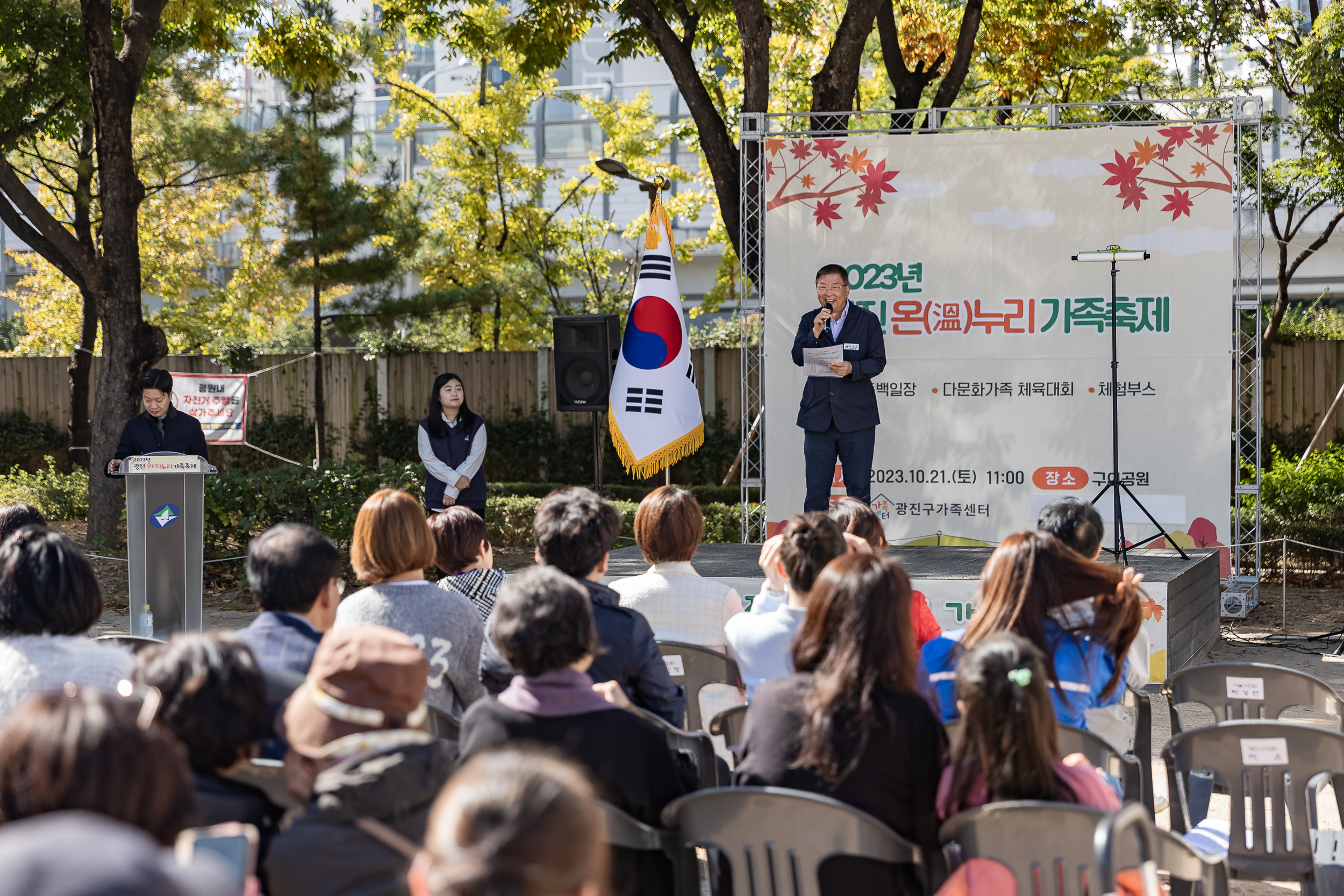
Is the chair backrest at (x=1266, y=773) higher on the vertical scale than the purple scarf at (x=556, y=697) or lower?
lower

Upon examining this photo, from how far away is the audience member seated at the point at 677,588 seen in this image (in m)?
3.52

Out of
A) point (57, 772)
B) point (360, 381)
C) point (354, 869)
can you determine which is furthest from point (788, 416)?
point (360, 381)

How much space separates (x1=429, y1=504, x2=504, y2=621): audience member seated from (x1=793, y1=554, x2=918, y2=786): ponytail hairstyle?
1.49 metres

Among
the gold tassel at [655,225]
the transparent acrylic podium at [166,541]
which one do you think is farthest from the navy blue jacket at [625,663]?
the gold tassel at [655,225]

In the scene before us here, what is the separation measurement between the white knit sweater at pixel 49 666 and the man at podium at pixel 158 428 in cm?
375

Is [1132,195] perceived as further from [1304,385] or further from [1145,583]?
[1304,385]

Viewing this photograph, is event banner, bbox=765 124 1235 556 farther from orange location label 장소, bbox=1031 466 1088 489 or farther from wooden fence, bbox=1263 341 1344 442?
wooden fence, bbox=1263 341 1344 442

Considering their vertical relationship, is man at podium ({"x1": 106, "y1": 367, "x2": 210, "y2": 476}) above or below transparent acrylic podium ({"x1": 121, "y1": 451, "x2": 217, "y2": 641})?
above

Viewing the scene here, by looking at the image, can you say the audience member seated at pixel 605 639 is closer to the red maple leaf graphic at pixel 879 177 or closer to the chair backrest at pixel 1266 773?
the chair backrest at pixel 1266 773

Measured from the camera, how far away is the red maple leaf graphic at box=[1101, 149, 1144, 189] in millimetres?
7582

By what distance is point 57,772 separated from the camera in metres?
1.11

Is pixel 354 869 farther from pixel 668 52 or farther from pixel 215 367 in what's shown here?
pixel 215 367

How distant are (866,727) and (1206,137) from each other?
6.71 meters

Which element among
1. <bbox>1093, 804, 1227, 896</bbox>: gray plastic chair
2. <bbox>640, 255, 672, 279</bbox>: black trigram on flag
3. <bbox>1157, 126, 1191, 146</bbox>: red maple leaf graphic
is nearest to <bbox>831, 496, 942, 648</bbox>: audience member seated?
<bbox>1093, 804, 1227, 896</bbox>: gray plastic chair
